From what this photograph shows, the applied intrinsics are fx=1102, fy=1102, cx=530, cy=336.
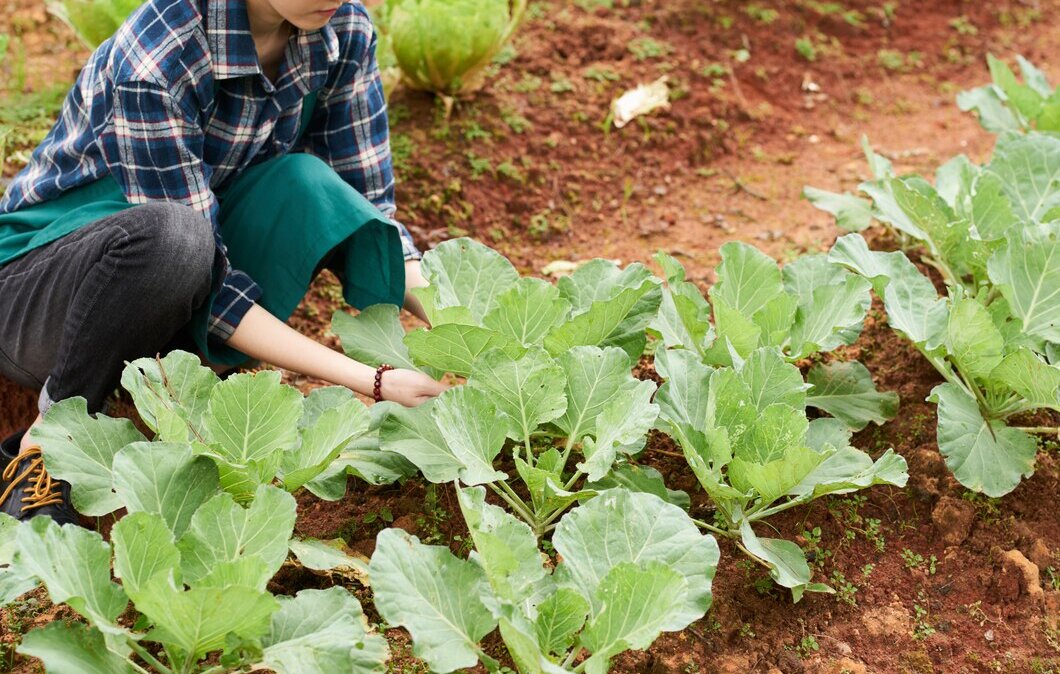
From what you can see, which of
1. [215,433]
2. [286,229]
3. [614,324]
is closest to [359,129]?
[286,229]

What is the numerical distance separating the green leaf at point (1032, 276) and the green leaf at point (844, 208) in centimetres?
58

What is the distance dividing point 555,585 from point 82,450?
0.91m

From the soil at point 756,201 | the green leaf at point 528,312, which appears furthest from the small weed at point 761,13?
the green leaf at point 528,312

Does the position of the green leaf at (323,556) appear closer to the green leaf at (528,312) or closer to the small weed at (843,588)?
the green leaf at (528,312)

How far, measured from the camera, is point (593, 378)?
2.19m

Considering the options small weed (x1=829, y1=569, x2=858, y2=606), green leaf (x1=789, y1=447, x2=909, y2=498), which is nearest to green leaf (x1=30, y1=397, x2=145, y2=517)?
green leaf (x1=789, y1=447, x2=909, y2=498)

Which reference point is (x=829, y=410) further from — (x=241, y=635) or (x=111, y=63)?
(x=111, y=63)

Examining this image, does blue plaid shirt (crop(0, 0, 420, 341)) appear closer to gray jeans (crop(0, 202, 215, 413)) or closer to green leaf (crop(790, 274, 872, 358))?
gray jeans (crop(0, 202, 215, 413))

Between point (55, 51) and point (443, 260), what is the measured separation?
2398mm

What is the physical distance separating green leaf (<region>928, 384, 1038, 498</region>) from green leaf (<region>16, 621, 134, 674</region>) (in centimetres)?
162

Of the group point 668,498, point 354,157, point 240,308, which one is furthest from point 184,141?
point 668,498

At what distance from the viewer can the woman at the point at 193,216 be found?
86.7 inches

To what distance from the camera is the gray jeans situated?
85.7 inches

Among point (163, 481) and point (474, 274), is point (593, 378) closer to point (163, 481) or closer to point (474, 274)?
point (474, 274)
